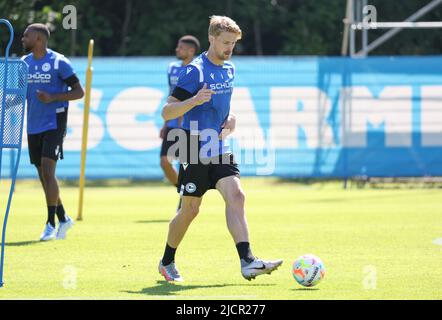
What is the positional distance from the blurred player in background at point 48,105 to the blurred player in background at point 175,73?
232 centimetres

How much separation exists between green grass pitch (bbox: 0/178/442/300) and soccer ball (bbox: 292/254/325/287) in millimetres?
91

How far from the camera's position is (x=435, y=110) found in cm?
2158

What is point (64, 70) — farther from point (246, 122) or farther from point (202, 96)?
point (246, 122)

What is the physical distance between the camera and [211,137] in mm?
9227

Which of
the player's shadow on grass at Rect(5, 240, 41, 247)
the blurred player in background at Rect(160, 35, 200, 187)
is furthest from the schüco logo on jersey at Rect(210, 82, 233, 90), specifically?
the blurred player in background at Rect(160, 35, 200, 187)

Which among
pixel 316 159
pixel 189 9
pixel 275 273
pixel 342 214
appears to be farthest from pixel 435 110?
pixel 275 273

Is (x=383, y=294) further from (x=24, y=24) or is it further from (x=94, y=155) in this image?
(x=24, y=24)

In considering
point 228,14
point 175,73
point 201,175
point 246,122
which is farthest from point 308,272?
point 228,14

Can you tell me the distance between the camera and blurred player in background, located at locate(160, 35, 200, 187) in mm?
14937

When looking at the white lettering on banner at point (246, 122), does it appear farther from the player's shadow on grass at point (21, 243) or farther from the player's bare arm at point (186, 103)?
the player's bare arm at point (186, 103)

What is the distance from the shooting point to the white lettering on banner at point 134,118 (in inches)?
864

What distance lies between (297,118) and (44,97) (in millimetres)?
10020

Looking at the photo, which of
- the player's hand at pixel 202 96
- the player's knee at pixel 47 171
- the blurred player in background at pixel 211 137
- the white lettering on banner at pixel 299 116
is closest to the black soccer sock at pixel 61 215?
the player's knee at pixel 47 171

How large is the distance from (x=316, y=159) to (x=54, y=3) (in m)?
7.96
